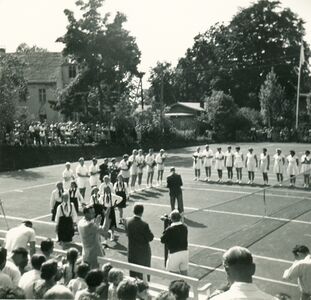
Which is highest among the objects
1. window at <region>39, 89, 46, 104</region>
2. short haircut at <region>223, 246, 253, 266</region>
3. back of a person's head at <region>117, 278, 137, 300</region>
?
window at <region>39, 89, 46, 104</region>

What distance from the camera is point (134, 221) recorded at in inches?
386

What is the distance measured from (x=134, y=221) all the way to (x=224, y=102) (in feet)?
153

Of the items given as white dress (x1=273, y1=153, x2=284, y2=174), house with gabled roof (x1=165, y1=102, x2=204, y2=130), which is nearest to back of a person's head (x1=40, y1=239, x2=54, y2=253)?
white dress (x1=273, y1=153, x2=284, y2=174)

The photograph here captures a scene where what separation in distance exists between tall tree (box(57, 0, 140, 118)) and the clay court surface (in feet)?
66.5

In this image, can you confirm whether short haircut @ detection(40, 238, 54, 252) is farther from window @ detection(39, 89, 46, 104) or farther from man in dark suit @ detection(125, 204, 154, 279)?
window @ detection(39, 89, 46, 104)

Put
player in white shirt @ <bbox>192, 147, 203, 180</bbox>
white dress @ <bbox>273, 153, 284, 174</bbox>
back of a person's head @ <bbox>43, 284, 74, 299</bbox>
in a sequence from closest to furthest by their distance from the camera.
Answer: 1. back of a person's head @ <bbox>43, 284, 74, 299</bbox>
2. white dress @ <bbox>273, 153, 284, 174</bbox>
3. player in white shirt @ <bbox>192, 147, 203, 180</bbox>

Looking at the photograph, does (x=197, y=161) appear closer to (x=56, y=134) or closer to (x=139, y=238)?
(x=56, y=134)

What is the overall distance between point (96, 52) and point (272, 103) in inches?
925

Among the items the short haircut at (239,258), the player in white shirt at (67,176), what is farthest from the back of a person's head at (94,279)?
the player in white shirt at (67,176)

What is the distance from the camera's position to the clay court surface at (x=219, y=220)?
12.0 m

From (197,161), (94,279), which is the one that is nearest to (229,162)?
(197,161)

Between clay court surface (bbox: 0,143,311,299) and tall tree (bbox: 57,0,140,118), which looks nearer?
clay court surface (bbox: 0,143,311,299)

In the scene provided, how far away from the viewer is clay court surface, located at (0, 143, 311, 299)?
39.4ft

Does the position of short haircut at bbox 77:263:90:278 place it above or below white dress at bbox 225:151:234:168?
below
